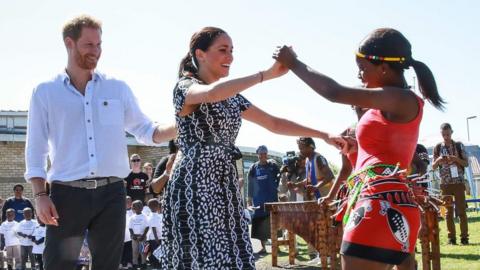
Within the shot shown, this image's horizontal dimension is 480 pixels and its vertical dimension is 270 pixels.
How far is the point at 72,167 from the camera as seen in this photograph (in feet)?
14.7

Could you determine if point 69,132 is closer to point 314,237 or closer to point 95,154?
point 95,154

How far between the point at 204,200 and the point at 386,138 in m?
1.03

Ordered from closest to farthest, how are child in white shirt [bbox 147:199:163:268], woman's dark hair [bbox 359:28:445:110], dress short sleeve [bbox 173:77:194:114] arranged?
woman's dark hair [bbox 359:28:445:110] → dress short sleeve [bbox 173:77:194:114] → child in white shirt [bbox 147:199:163:268]

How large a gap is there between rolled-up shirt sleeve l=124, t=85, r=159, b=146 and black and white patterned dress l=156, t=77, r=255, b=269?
826 mm

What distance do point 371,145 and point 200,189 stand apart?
94 cm

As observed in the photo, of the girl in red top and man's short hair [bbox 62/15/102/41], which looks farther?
man's short hair [bbox 62/15/102/41]

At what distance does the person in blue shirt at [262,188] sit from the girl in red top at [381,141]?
9627 millimetres

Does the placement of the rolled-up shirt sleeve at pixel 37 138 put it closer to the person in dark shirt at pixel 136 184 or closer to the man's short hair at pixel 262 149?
the person in dark shirt at pixel 136 184

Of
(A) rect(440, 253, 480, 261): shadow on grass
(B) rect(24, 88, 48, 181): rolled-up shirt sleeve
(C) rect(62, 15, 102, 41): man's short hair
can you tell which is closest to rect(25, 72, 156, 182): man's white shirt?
(B) rect(24, 88, 48, 181): rolled-up shirt sleeve

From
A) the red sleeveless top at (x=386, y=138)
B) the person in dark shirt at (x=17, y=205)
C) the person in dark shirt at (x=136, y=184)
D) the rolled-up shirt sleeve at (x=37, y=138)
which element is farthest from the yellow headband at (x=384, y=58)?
the person in dark shirt at (x=17, y=205)

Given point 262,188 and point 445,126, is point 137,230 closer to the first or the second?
point 262,188

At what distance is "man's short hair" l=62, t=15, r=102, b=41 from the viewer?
4.54 metres

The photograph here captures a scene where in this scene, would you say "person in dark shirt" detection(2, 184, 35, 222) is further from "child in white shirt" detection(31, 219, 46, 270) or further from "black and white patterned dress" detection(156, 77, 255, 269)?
"black and white patterned dress" detection(156, 77, 255, 269)

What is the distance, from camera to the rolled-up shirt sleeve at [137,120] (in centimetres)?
483
